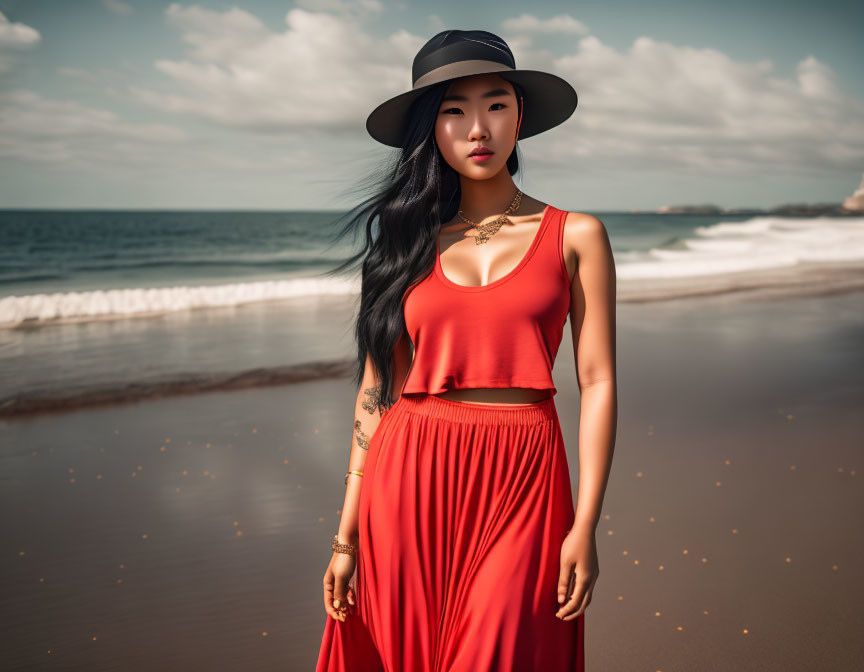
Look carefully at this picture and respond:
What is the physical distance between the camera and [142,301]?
13266mm

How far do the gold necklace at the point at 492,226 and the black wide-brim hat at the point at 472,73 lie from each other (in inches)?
8.3

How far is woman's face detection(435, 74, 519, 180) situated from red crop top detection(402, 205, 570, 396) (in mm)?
170

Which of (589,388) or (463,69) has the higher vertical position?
(463,69)

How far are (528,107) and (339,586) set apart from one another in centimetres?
114

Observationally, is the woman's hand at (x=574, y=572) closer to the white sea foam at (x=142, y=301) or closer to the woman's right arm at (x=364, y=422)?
the woman's right arm at (x=364, y=422)

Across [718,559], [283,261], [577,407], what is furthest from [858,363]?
[283,261]

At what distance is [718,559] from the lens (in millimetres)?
3318

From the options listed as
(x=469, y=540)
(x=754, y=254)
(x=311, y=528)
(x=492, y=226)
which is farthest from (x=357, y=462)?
(x=754, y=254)

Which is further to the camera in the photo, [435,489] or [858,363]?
[858,363]

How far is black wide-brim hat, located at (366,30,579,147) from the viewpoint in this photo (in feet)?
4.68

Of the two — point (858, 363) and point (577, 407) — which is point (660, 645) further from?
point (858, 363)

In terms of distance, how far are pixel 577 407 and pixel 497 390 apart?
439 centimetres

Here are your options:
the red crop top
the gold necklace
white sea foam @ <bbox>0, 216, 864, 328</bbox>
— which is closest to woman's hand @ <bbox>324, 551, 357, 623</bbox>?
the red crop top

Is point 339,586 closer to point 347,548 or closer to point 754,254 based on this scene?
point 347,548
